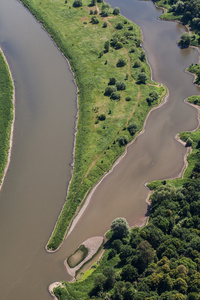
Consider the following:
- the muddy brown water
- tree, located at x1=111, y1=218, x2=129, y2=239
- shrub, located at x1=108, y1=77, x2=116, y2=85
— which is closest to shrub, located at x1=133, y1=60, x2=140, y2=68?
the muddy brown water

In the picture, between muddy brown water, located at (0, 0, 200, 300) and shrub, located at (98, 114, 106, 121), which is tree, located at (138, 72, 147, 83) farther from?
shrub, located at (98, 114, 106, 121)

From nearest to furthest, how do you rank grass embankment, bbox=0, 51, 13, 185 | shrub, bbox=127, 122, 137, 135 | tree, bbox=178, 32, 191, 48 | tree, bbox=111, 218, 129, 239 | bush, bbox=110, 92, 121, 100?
1. tree, bbox=111, 218, 129, 239
2. grass embankment, bbox=0, 51, 13, 185
3. shrub, bbox=127, 122, 137, 135
4. bush, bbox=110, 92, 121, 100
5. tree, bbox=178, 32, 191, 48

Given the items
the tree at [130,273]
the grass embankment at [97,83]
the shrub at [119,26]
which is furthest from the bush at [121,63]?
the tree at [130,273]

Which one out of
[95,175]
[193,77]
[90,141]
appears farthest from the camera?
[193,77]

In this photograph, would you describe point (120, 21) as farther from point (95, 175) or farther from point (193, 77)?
point (95, 175)

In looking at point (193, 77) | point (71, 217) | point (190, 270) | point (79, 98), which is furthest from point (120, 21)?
point (190, 270)

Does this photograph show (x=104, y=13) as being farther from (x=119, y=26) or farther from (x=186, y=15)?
(x=186, y=15)

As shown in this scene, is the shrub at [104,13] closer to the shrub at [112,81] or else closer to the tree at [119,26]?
the tree at [119,26]

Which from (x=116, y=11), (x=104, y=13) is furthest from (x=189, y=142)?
(x=116, y=11)
